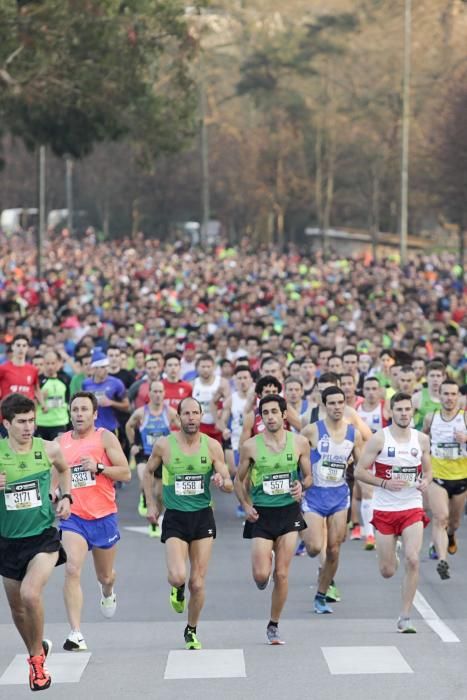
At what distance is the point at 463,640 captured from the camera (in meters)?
12.2

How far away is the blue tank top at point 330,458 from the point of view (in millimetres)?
13781

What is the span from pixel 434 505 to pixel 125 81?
22010 mm

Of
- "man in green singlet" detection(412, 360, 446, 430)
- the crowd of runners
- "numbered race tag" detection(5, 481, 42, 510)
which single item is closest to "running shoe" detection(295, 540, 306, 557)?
the crowd of runners

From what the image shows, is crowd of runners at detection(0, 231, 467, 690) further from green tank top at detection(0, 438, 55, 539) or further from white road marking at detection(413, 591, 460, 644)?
white road marking at detection(413, 591, 460, 644)

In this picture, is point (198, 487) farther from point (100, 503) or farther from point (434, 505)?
point (434, 505)

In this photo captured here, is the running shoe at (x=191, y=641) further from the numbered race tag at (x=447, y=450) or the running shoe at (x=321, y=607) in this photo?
the numbered race tag at (x=447, y=450)

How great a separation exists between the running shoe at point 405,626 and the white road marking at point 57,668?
220cm

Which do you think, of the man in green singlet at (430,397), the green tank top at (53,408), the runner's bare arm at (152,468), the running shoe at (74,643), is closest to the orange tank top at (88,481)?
the runner's bare arm at (152,468)

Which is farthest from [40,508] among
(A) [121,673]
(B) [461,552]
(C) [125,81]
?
(C) [125,81]

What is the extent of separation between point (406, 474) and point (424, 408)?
4.96m

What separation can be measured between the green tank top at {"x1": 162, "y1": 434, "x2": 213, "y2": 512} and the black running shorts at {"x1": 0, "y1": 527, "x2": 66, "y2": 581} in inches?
71.6

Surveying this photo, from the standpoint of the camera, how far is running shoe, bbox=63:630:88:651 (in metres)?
12.1

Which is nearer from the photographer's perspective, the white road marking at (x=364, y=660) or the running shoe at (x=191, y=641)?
the white road marking at (x=364, y=660)

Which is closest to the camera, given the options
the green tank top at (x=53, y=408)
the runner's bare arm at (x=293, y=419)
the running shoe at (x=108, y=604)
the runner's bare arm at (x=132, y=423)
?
the running shoe at (x=108, y=604)
